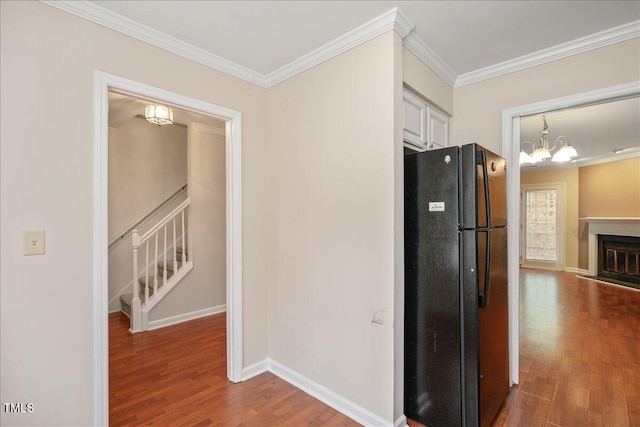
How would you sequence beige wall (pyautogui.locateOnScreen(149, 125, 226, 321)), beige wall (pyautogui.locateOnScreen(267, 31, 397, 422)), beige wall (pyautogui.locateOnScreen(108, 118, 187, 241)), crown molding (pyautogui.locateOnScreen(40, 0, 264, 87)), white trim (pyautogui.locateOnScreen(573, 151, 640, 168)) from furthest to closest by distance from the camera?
1. white trim (pyautogui.locateOnScreen(573, 151, 640, 168))
2. beige wall (pyautogui.locateOnScreen(108, 118, 187, 241))
3. beige wall (pyautogui.locateOnScreen(149, 125, 226, 321))
4. beige wall (pyautogui.locateOnScreen(267, 31, 397, 422))
5. crown molding (pyautogui.locateOnScreen(40, 0, 264, 87))

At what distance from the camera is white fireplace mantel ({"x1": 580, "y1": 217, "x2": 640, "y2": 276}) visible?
20.2 ft

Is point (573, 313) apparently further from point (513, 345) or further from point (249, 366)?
point (249, 366)

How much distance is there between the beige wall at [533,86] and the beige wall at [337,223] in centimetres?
117

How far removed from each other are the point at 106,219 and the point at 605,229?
29.2 ft

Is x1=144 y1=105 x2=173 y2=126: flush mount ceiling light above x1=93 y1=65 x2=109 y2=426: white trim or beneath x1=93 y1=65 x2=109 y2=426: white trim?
above

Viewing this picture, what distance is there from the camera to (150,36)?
80.0 inches

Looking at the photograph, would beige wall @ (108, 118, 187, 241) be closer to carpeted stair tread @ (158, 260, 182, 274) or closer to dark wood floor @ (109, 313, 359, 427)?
carpeted stair tread @ (158, 260, 182, 274)

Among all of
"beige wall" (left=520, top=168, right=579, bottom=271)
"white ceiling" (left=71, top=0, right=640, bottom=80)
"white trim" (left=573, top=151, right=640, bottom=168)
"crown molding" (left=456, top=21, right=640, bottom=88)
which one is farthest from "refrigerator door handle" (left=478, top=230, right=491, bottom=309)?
"beige wall" (left=520, top=168, right=579, bottom=271)

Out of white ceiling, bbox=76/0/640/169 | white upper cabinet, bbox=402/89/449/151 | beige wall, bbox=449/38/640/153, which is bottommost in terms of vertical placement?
white upper cabinet, bbox=402/89/449/151

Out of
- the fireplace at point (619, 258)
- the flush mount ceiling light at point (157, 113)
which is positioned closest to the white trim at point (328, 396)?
the flush mount ceiling light at point (157, 113)

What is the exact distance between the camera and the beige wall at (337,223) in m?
1.96

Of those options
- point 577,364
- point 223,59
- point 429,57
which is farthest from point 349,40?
point 577,364

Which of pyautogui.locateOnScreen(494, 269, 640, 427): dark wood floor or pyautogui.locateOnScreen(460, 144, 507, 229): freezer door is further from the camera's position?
pyautogui.locateOnScreen(494, 269, 640, 427): dark wood floor

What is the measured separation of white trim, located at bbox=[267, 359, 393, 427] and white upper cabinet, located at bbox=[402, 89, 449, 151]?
188cm
